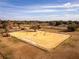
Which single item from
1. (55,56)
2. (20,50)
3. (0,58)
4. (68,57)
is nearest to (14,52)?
(20,50)

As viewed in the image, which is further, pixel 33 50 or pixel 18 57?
pixel 33 50

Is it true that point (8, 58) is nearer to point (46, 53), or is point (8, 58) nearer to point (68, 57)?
point (46, 53)

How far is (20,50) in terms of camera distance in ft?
55.3

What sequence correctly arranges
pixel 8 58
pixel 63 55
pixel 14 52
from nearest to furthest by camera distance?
pixel 8 58 → pixel 63 55 → pixel 14 52

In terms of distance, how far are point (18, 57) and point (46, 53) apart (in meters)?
2.86

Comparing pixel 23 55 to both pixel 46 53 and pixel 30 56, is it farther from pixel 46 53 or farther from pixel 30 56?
pixel 46 53

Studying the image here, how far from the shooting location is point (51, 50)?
16.4 m

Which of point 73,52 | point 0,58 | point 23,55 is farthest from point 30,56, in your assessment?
point 73,52

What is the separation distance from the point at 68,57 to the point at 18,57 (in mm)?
4612

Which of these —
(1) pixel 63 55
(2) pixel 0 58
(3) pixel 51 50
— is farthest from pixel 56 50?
(2) pixel 0 58

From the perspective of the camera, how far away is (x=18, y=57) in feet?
47.4

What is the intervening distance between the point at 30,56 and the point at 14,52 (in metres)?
2.15

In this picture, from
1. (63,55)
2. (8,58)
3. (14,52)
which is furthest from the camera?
(14,52)

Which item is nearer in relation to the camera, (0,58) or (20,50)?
(0,58)
